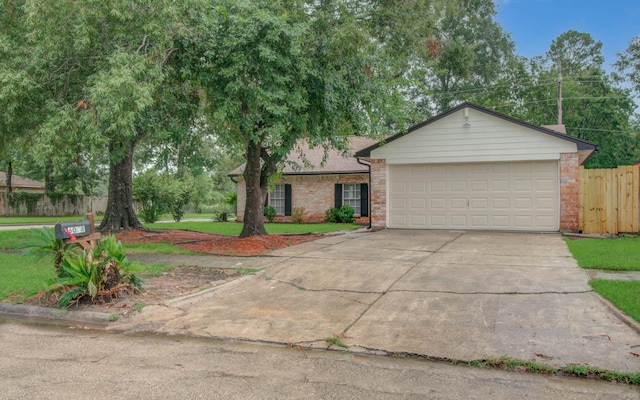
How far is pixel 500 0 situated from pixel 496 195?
99.4 feet

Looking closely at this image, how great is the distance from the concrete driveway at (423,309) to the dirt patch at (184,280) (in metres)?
0.34

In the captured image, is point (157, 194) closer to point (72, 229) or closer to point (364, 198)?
point (364, 198)

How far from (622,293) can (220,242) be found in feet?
30.9

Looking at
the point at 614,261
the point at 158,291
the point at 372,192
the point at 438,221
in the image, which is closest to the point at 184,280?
the point at 158,291

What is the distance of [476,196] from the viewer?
15422 millimetres

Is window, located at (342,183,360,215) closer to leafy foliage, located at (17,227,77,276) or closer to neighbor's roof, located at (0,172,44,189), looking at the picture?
leafy foliage, located at (17,227,77,276)

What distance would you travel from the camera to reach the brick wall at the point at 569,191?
1402 cm

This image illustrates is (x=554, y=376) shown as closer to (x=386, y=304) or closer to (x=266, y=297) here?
(x=386, y=304)

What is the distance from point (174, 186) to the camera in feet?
78.0

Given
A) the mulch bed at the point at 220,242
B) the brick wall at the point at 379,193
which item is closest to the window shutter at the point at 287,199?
the mulch bed at the point at 220,242

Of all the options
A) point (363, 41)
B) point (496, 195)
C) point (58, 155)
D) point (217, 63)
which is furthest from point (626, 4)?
point (58, 155)

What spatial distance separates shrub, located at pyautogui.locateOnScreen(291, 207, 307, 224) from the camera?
22577mm

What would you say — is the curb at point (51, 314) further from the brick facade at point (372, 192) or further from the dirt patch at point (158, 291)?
the brick facade at point (372, 192)

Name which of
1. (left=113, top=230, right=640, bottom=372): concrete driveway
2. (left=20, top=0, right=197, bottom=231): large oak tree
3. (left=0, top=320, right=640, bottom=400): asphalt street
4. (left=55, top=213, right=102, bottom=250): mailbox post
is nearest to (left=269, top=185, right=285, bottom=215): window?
(left=20, top=0, right=197, bottom=231): large oak tree
